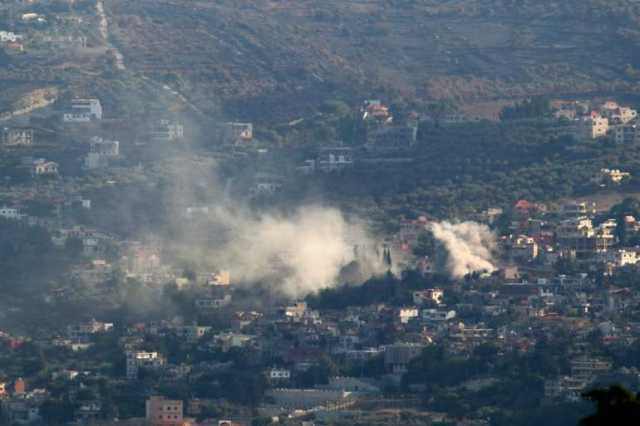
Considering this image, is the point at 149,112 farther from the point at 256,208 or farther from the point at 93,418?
the point at 93,418

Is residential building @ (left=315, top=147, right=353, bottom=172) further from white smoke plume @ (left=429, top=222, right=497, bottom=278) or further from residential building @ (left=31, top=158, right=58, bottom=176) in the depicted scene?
white smoke plume @ (left=429, top=222, right=497, bottom=278)

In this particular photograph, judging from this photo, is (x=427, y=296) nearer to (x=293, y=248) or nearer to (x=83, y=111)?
(x=293, y=248)

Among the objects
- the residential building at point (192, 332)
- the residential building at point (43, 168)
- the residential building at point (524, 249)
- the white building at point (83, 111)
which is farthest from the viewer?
the white building at point (83, 111)

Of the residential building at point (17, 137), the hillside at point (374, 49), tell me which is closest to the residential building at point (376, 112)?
the hillside at point (374, 49)

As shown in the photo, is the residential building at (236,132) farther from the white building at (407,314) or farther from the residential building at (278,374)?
the residential building at (278,374)

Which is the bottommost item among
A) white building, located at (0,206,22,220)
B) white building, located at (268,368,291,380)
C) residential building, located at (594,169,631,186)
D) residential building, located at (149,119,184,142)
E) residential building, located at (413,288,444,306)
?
white building, located at (268,368,291,380)

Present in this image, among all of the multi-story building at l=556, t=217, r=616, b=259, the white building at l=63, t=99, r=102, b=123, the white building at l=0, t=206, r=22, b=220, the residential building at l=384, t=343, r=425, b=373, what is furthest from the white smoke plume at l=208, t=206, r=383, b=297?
the white building at l=63, t=99, r=102, b=123

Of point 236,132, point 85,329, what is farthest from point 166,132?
point 85,329

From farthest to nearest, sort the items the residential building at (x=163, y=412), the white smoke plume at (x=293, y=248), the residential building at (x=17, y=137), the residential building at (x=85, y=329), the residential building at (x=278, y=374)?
the residential building at (x=17, y=137)
the white smoke plume at (x=293, y=248)
the residential building at (x=85, y=329)
the residential building at (x=278, y=374)
the residential building at (x=163, y=412)
